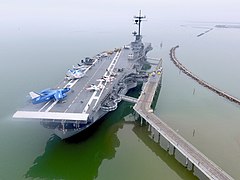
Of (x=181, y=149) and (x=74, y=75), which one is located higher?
(x=74, y=75)

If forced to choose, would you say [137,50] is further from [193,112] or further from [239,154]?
[239,154]

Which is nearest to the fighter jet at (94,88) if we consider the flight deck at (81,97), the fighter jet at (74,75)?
the flight deck at (81,97)

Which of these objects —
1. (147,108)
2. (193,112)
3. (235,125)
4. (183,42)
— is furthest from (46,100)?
(183,42)

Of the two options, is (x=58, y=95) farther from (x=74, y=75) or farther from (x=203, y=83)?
(x=203, y=83)

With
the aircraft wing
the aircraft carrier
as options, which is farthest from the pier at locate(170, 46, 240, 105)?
the aircraft wing

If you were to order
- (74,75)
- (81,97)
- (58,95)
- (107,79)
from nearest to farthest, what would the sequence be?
1. (58,95)
2. (81,97)
3. (107,79)
4. (74,75)

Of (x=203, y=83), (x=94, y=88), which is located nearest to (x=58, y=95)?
(x=94, y=88)

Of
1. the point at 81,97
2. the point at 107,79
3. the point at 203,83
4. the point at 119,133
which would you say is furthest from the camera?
the point at 203,83

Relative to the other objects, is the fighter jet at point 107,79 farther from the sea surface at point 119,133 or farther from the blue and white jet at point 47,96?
the blue and white jet at point 47,96

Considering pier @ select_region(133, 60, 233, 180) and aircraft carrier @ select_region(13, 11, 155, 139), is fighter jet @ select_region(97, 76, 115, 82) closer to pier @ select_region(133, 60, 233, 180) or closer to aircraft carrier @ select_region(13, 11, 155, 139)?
aircraft carrier @ select_region(13, 11, 155, 139)
